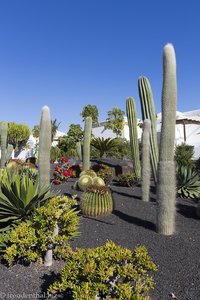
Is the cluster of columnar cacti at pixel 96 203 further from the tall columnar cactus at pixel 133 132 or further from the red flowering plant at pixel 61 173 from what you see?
the red flowering plant at pixel 61 173

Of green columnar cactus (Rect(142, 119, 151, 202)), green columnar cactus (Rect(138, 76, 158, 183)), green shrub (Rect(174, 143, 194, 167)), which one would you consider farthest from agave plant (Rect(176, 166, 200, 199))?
green shrub (Rect(174, 143, 194, 167))

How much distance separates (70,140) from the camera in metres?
27.4

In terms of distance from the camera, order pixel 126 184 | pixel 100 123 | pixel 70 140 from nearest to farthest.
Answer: pixel 126 184, pixel 70 140, pixel 100 123

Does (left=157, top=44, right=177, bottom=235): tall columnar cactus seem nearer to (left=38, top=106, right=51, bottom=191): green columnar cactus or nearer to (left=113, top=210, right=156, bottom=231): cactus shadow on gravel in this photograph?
(left=113, top=210, right=156, bottom=231): cactus shadow on gravel

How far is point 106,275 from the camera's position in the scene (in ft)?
9.22

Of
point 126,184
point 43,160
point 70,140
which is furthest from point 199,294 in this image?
point 70,140

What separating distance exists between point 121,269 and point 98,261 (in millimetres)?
262

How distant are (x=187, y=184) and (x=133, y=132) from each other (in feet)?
10.3

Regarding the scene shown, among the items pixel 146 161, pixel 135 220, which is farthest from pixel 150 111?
pixel 135 220

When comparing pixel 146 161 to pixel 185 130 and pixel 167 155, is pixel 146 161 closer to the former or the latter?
pixel 167 155

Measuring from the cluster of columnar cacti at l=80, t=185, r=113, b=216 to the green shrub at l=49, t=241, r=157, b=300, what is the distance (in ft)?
11.7

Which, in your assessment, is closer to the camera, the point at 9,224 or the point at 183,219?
the point at 9,224

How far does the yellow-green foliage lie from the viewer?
3709mm

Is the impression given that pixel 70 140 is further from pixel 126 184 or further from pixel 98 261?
pixel 98 261
